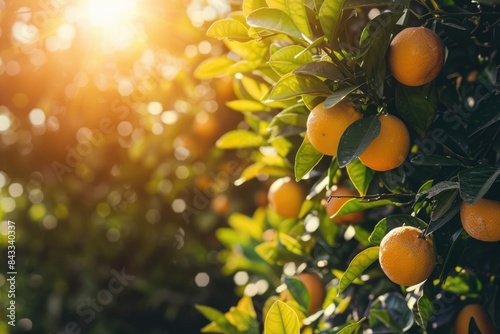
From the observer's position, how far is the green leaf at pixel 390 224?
0.99 metres

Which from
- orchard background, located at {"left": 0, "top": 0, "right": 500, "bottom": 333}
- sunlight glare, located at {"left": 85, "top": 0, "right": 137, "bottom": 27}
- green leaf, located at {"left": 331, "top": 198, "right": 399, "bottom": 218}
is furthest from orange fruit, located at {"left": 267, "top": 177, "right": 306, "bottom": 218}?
sunlight glare, located at {"left": 85, "top": 0, "right": 137, "bottom": 27}

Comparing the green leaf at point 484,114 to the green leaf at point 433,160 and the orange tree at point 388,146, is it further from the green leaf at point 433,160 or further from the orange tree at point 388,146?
the green leaf at point 433,160

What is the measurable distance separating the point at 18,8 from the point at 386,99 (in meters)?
1.88

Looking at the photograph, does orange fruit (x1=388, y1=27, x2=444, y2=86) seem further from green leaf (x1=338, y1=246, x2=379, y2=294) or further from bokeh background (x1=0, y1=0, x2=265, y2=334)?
bokeh background (x1=0, y1=0, x2=265, y2=334)

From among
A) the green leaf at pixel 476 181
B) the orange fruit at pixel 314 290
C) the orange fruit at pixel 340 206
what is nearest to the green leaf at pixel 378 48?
the green leaf at pixel 476 181

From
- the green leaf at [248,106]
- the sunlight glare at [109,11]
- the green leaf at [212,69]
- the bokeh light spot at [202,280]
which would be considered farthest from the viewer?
the bokeh light spot at [202,280]

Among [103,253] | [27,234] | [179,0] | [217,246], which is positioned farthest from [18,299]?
[179,0]

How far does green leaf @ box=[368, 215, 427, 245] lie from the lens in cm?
99

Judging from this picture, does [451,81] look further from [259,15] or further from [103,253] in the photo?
[103,253]

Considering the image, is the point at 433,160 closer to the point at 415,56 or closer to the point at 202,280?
the point at 415,56

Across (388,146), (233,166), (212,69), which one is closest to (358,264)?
(388,146)

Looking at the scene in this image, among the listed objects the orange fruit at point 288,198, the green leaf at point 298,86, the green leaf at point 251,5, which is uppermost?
the green leaf at point 251,5

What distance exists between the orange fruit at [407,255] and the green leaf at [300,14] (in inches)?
14.8

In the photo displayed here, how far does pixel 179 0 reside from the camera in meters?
2.22
